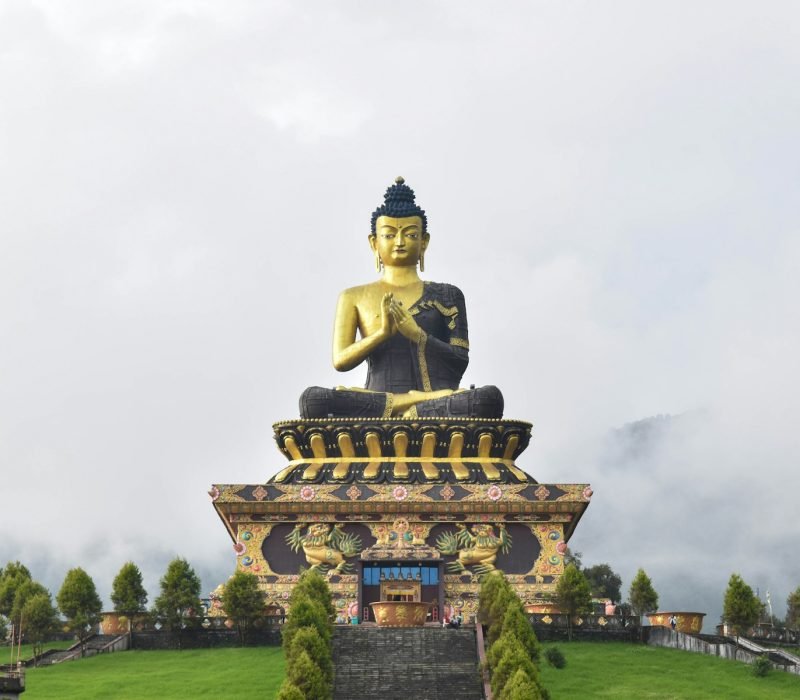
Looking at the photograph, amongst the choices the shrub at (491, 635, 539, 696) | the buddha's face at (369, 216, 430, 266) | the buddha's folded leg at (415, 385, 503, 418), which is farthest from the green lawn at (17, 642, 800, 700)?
the buddha's face at (369, 216, 430, 266)

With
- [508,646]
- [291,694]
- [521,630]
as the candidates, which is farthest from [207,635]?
[508,646]

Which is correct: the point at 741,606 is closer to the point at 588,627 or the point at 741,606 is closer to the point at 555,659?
the point at 588,627

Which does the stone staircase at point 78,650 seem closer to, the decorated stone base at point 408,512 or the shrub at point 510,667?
the decorated stone base at point 408,512

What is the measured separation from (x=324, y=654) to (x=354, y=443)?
33.5 feet

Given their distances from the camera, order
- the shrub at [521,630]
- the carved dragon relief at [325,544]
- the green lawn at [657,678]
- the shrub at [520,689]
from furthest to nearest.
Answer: the carved dragon relief at [325,544], the green lawn at [657,678], the shrub at [521,630], the shrub at [520,689]

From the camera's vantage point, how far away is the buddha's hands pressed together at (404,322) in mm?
31578

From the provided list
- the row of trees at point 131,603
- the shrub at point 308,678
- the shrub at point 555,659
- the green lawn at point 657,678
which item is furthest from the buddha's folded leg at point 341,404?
the shrub at point 308,678

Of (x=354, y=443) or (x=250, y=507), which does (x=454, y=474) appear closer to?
(x=354, y=443)

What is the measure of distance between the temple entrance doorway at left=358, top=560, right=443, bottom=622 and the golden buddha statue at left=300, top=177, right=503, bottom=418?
12.1 feet

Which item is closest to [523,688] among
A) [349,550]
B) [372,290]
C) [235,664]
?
[235,664]

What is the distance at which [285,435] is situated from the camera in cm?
3103

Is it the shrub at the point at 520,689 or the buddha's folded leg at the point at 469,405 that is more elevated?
the buddha's folded leg at the point at 469,405

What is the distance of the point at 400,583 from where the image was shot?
1108 inches

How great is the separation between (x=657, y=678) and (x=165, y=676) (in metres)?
7.04
